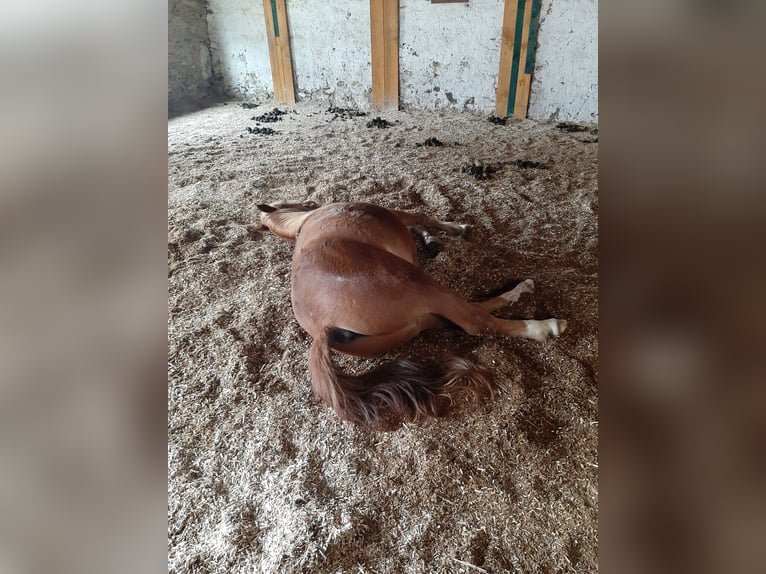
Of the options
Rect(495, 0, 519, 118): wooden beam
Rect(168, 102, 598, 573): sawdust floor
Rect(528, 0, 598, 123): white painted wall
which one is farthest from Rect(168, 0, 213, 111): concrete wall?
Rect(528, 0, 598, 123): white painted wall

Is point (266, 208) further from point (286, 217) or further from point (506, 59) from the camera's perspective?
point (506, 59)

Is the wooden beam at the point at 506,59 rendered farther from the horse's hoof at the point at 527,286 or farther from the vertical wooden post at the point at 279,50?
the horse's hoof at the point at 527,286

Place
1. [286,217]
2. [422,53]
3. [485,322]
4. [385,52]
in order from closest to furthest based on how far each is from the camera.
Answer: [485,322] < [286,217] < [422,53] < [385,52]

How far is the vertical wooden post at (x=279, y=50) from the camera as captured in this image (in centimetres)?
666

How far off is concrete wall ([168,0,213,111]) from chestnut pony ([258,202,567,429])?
6537 mm

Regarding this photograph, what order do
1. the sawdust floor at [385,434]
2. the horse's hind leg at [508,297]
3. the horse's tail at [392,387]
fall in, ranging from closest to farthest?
1. the sawdust floor at [385,434]
2. the horse's tail at [392,387]
3. the horse's hind leg at [508,297]

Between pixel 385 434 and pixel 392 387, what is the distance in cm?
14

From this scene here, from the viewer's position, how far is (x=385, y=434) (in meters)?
1.33

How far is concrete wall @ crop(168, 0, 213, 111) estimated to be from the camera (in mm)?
6809

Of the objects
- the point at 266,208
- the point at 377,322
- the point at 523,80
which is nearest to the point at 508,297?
the point at 377,322

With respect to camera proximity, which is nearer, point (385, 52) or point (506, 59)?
point (506, 59)

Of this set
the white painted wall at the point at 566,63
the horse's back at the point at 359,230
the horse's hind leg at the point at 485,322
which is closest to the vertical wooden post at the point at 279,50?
the white painted wall at the point at 566,63

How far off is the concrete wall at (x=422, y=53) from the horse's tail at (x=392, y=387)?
457cm
